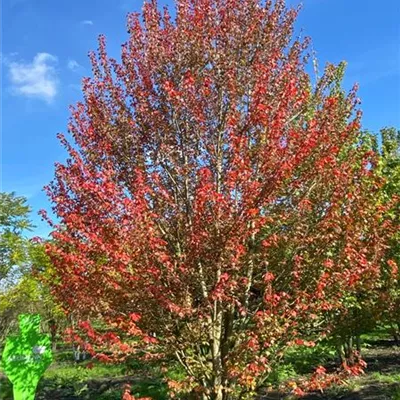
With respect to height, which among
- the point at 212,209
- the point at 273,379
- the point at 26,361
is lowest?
the point at 273,379

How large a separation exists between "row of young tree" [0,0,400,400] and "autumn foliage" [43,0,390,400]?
0.08 ft

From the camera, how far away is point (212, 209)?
4.75 meters

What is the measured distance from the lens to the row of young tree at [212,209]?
15.3 feet

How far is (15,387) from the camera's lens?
882 cm

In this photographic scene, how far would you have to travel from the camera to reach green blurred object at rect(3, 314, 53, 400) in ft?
28.8

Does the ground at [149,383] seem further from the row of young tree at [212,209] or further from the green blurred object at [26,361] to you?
the row of young tree at [212,209]

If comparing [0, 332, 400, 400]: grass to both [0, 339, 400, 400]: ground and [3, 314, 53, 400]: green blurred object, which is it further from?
[3, 314, 53, 400]: green blurred object

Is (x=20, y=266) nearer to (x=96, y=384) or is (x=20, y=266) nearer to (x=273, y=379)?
(x=96, y=384)

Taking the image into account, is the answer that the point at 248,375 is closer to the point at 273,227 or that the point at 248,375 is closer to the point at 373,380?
the point at 273,227

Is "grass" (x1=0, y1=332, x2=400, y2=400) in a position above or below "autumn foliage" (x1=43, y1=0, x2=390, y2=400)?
below

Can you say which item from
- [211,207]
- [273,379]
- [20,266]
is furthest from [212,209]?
[20,266]

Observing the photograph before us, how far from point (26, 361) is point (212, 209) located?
683 centimetres

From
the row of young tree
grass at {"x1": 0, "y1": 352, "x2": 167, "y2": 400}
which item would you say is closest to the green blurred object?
grass at {"x1": 0, "y1": 352, "x2": 167, "y2": 400}

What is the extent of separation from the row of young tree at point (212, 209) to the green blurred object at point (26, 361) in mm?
4022
